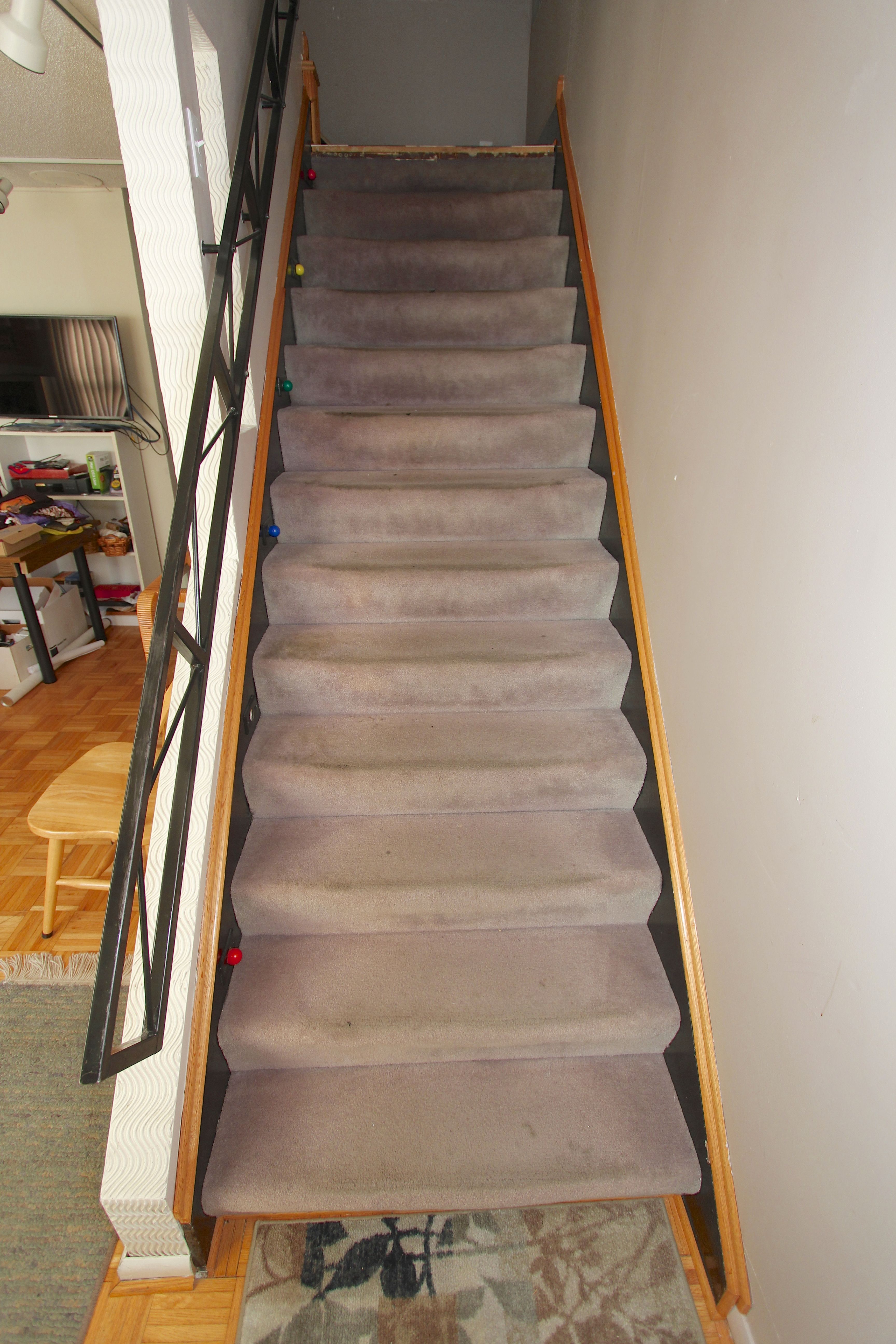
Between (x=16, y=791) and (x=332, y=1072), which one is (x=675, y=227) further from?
(x=16, y=791)

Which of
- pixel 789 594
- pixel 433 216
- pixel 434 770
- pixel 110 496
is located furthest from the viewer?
pixel 110 496

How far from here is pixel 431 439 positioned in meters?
2.29

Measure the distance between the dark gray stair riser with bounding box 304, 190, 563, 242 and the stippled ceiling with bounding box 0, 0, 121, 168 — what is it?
76cm

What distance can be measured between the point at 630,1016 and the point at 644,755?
0.62 meters

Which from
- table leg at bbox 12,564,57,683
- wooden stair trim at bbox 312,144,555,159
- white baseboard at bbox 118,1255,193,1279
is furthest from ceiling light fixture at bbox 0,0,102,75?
table leg at bbox 12,564,57,683

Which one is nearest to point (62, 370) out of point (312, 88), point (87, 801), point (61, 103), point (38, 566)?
point (38, 566)

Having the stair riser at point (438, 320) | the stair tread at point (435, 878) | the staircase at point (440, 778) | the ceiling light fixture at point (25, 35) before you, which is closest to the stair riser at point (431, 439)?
the staircase at point (440, 778)

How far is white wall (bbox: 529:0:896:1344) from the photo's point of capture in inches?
35.8

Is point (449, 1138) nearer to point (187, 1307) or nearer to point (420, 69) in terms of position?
point (187, 1307)

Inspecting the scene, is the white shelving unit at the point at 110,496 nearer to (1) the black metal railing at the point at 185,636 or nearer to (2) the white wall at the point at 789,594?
(1) the black metal railing at the point at 185,636

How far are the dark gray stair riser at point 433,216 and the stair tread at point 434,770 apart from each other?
1.95 meters

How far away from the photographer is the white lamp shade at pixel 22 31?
4.53 ft

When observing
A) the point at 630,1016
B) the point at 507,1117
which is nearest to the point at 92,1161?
the point at 507,1117

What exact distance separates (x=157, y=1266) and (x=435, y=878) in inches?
36.1
